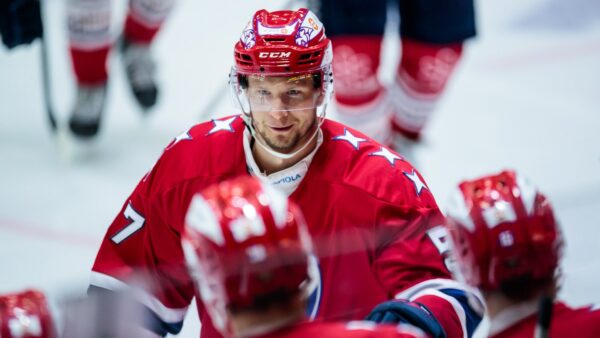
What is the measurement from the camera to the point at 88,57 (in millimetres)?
3629

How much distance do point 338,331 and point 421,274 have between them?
0.46m

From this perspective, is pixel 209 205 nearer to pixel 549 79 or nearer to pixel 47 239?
pixel 47 239

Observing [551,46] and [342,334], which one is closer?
[342,334]

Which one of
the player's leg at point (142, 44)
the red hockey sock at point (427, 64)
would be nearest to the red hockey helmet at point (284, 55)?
the red hockey sock at point (427, 64)

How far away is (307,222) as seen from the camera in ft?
6.10

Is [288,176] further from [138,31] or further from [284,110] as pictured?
[138,31]

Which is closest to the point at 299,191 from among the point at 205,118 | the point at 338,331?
the point at 338,331

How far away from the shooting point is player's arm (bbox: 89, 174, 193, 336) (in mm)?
1866

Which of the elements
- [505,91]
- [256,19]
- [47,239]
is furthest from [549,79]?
[256,19]

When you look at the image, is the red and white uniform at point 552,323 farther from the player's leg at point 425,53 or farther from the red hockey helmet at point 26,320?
the player's leg at point 425,53

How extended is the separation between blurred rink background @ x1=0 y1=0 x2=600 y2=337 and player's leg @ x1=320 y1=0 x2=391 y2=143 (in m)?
0.26

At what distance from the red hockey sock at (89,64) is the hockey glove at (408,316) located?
2194 mm

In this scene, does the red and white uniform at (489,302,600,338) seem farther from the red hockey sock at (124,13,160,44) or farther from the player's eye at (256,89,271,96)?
the red hockey sock at (124,13,160,44)

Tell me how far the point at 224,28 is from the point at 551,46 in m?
1.29
